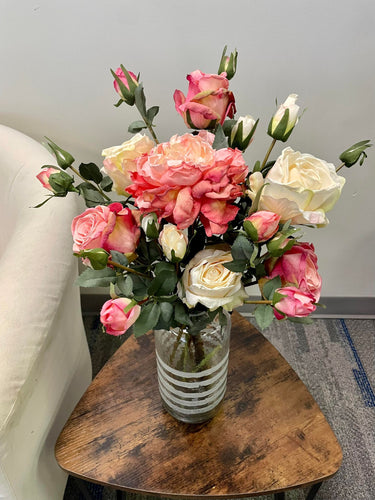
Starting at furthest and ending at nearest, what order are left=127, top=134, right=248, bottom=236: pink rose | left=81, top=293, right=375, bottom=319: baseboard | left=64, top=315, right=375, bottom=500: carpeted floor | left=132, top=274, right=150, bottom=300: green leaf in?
left=81, top=293, right=375, bottom=319: baseboard
left=64, top=315, right=375, bottom=500: carpeted floor
left=132, top=274, right=150, bottom=300: green leaf
left=127, top=134, right=248, bottom=236: pink rose

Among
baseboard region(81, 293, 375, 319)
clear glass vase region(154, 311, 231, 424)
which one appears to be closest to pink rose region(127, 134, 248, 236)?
clear glass vase region(154, 311, 231, 424)

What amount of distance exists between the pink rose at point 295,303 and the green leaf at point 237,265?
45 millimetres

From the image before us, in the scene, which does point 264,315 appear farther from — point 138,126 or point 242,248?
point 138,126

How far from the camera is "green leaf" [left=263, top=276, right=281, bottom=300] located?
478 mm

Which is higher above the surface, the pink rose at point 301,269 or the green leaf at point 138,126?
the green leaf at point 138,126

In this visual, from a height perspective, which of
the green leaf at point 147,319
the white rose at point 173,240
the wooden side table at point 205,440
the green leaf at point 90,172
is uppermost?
the green leaf at point 90,172

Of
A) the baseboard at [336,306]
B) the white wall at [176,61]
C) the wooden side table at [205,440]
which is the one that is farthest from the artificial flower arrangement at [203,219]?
the baseboard at [336,306]

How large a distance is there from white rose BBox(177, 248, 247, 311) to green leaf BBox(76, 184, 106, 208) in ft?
0.52

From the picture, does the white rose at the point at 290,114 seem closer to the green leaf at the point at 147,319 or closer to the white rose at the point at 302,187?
the white rose at the point at 302,187

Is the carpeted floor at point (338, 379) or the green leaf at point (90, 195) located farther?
the carpeted floor at point (338, 379)

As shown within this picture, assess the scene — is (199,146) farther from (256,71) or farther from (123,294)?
(256,71)

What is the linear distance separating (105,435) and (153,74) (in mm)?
772

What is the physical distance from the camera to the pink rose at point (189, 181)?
411mm

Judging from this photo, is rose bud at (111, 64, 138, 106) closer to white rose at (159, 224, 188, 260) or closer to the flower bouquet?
the flower bouquet
